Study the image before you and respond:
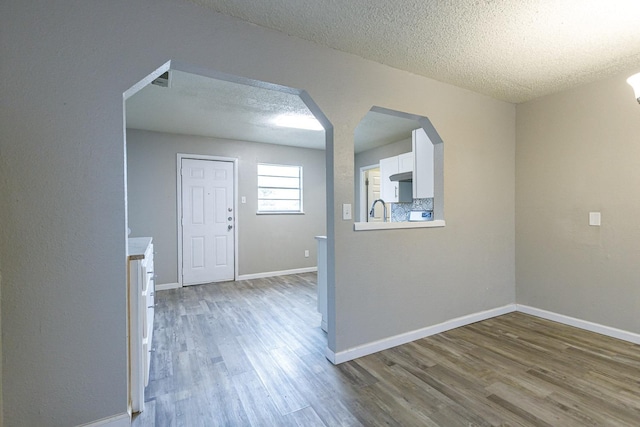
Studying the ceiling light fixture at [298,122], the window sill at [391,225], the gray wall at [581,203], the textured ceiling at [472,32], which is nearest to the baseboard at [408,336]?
the gray wall at [581,203]

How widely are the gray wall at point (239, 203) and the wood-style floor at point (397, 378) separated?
75.9 inches

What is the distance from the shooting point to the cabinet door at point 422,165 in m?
3.43

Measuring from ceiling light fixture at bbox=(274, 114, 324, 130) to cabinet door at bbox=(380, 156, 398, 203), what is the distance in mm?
1218

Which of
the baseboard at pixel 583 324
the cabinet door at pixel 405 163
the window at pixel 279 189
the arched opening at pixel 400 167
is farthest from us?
the window at pixel 279 189

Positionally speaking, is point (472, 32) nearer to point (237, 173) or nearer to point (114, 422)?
point (114, 422)

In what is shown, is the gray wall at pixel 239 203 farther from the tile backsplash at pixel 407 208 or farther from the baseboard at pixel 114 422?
the baseboard at pixel 114 422

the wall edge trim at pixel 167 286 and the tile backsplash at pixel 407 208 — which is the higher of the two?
the tile backsplash at pixel 407 208

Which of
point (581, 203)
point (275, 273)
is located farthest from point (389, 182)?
point (275, 273)

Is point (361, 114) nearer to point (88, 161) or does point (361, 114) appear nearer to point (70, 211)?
point (88, 161)

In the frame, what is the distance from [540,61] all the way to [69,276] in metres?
3.54

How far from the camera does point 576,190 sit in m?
2.89

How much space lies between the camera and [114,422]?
4.92 ft

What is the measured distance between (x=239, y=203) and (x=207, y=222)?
0.62 meters

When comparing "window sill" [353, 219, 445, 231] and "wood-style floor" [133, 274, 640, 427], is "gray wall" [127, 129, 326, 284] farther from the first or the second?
"window sill" [353, 219, 445, 231]
